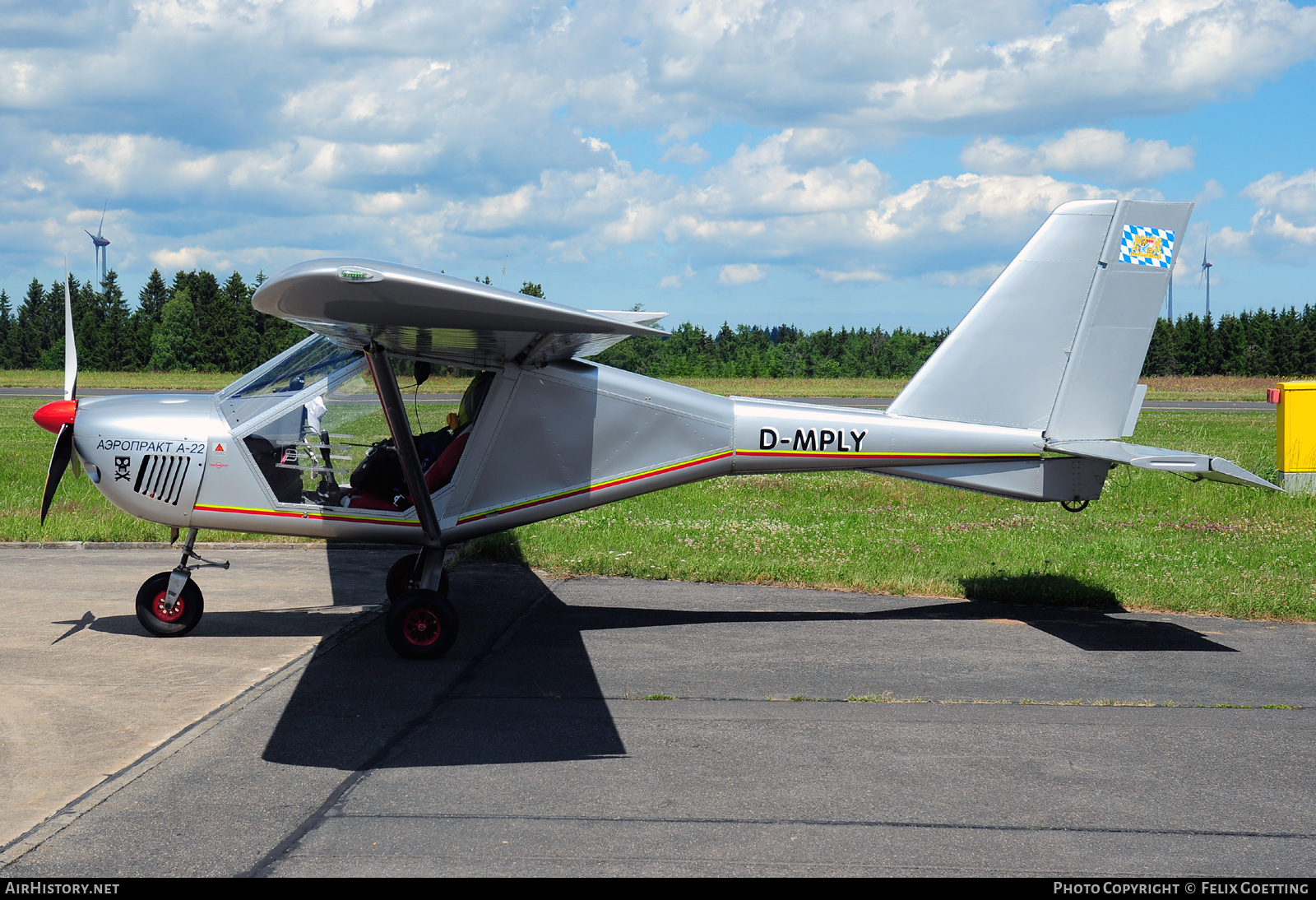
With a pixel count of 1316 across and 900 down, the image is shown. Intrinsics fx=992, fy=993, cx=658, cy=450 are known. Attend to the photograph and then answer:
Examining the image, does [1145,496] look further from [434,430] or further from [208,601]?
[208,601]

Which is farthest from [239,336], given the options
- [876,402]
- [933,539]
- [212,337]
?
[933,539]

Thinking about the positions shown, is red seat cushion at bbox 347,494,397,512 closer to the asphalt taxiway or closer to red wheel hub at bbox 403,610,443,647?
red wheel hub at bbox 403,610,443,647

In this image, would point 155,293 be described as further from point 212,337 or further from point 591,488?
point 591,488

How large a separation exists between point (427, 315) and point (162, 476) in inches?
102

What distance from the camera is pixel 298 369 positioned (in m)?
7.29

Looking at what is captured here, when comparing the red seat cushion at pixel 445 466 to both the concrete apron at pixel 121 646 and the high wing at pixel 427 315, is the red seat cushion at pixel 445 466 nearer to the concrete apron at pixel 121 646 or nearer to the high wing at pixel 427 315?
the high wing at pixel 427 315

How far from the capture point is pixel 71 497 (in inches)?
521

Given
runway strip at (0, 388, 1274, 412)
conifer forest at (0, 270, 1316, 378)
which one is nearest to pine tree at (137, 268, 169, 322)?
conifer forest at (0, 270, 1316, 378)

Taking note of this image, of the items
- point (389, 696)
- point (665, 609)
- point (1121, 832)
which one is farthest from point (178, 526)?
point (1121, 832)

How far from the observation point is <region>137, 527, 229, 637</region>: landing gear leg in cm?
720

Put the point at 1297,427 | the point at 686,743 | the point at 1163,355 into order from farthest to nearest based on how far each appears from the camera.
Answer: the point at 1163,355 → the point at 1297,427 → the point at 686,743

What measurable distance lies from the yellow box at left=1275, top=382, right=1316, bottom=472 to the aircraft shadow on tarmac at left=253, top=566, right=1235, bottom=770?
6710 millimetres
